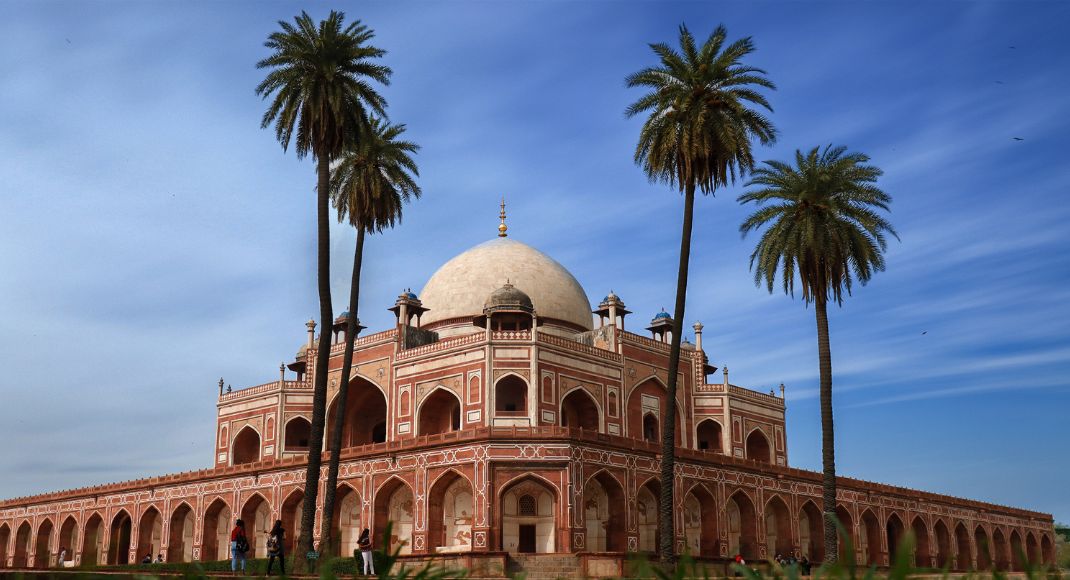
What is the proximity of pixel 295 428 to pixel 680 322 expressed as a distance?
1156 inches

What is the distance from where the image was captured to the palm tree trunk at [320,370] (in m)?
29.2

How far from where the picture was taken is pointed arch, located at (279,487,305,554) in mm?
44125

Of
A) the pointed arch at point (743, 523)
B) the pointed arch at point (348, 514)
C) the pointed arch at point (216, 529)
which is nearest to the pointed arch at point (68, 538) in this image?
the pointed arch at point (216, 529)

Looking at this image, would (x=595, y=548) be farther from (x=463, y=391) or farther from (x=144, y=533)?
(x=144, y=533)

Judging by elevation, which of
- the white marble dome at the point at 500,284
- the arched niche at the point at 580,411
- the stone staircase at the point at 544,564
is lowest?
the stone staircase at the point at 544,564

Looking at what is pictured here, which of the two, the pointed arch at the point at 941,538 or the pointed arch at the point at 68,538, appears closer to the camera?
the pointed arch at the point at 68,538

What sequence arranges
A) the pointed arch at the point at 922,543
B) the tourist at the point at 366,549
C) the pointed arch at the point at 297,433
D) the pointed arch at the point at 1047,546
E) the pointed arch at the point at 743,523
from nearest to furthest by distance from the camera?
1. the tourist at the point at 366,549
2. the pointed arch at the point at 743,523
3. the pointed arch at the point at 297,433
4. the pointed arch at the point at 922,543
5. the pointed arch at the point at 1047,546

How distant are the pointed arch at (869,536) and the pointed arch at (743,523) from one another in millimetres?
9687

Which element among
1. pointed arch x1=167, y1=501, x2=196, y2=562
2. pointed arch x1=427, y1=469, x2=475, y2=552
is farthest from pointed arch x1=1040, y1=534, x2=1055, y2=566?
pointed arch x1=167, y1=501, x2=196, y2=562

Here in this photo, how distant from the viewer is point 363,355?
5069 cm

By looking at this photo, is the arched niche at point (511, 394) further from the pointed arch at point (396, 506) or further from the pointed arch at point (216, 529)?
the pointed arch at point (216, 529)

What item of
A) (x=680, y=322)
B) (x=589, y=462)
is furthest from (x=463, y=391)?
(x=680, y=322)

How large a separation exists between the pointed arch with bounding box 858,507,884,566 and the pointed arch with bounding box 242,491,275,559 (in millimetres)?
29551

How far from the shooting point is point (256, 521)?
46500 mm
